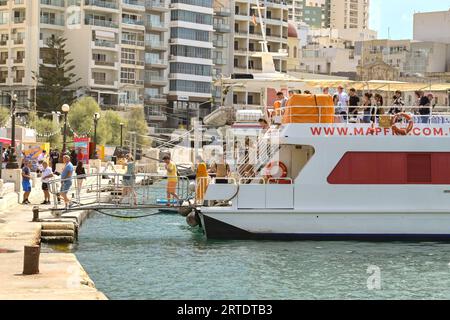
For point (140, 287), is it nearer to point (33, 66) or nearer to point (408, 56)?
point (33, 66)

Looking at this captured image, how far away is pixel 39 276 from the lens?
53.2 ft

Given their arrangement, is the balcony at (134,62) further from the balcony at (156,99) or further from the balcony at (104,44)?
the balcony at (156,99)

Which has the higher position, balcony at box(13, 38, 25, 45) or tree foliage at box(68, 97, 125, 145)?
balcony at box(13, 38, 25, 45)

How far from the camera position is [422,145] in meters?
23.7

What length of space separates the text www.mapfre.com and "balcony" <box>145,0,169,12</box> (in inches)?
3101

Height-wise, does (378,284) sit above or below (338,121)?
below

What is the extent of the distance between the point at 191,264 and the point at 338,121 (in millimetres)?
6261

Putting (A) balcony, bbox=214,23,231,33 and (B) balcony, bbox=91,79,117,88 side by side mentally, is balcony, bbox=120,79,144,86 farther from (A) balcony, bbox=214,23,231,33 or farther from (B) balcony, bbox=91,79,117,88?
(A) balcony, bbox=214,23,231,33

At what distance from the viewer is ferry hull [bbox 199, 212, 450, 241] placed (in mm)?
23172

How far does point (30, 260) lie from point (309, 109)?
932 centimetres

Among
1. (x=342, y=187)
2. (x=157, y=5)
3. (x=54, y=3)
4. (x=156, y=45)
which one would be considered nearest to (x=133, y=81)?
(x=156, y=45)

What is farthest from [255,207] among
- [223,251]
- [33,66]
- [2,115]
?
[33,66]

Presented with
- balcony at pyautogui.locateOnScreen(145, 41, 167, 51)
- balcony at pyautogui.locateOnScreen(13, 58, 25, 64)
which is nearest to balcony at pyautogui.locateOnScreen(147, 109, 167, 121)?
balcony at pyautogui.locateOnScreen(145, 41, 167, 51)

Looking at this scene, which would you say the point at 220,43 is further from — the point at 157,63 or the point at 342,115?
the point at 342,115
